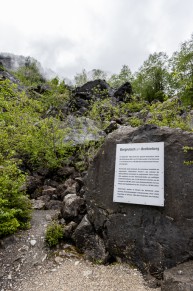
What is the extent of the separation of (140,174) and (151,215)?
3.52ft

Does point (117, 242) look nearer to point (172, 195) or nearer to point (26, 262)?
point (172, 195)

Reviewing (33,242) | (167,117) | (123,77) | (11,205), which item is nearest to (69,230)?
(33,242)

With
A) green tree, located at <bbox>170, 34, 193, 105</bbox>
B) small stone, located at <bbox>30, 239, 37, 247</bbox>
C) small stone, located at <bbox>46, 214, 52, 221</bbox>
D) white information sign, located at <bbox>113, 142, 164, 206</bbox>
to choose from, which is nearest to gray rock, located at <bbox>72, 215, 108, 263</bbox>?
small stone, located at <bbox>30, 239, 37, 247</bbox>

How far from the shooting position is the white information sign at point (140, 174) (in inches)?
211

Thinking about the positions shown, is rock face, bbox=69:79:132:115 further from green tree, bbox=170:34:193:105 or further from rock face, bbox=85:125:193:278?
rock face, bbox=85:125:193:278

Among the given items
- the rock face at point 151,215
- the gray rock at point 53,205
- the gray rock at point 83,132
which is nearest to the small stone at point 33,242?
the rock face at point 151,215

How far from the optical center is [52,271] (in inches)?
221

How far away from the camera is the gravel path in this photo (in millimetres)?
4984

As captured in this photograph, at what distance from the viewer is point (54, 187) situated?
10.6 meters

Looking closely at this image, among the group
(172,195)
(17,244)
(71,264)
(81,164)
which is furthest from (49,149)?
(172,195)

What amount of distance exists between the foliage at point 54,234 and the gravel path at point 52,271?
23 centimetres

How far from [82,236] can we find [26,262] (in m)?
1.69

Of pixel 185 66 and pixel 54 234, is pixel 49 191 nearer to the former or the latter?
pixel 54 234

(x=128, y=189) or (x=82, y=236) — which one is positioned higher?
(x=128, y=189)
